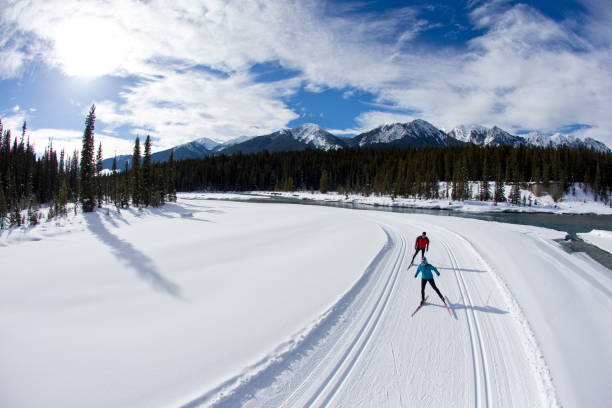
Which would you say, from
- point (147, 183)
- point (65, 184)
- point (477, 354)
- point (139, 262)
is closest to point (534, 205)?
point (477, 354)

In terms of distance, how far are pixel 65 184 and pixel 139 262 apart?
3373 cm

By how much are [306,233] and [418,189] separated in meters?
65.3

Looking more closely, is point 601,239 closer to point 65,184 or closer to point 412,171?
point 65,184

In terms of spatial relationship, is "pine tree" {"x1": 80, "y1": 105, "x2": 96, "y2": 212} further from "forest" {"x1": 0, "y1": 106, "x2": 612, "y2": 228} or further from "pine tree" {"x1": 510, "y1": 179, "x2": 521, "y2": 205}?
"pine tree" {"x1": 510, "y1": 179, "x2": 521, "y2": 205}

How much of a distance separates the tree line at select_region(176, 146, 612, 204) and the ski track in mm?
68670

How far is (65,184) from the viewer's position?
34156 millimetres

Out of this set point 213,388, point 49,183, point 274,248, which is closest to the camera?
point 213,388

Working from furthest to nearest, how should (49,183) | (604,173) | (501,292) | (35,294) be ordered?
(604,173) → (49,183) → (501,292) → (35,294)

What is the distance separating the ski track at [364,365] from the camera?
14.1ft

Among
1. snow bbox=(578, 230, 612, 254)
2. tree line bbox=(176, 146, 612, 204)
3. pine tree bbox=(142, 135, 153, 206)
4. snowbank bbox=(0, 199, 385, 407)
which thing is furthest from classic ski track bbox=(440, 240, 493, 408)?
tree line bbox=(176, 146, 612, 204)

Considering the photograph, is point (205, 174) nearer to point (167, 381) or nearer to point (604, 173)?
point (167, 381)

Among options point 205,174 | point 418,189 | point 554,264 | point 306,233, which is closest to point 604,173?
point 418,189

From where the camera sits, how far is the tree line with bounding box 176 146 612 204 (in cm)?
7194

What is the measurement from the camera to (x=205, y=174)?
115 metres
